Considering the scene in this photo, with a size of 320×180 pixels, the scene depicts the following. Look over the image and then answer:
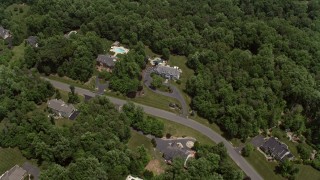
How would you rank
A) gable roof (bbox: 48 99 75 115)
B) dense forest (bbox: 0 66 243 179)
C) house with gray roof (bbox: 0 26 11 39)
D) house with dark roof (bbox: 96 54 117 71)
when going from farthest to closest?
house with gray roof (bbox: 0 26 11 39)
house with dark roof (bbox: 96 54 117 71)
gable roof (bbox: 48 99 75 115)
dense forest (bbox: 0 66 243 179)

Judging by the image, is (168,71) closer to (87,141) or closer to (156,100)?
(156,100)

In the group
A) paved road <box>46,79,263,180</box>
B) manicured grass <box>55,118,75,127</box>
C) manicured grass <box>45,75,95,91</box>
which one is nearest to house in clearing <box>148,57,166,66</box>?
paved road <box>46,79,263,180</box>

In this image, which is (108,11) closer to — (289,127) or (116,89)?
(116,89)

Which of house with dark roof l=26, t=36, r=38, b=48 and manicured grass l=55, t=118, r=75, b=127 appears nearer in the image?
manicured grass l=55, t=118, r=75, b=127

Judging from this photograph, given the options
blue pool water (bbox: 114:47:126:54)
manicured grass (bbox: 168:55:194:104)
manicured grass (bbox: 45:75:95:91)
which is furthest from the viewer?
blue pool water (bbox: 114:47:126:54)

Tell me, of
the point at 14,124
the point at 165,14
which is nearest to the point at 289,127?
the point at 165,14

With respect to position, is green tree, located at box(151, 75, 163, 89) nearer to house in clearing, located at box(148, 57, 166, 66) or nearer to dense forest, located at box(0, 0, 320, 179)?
dense forest, located at box(0, 0, 320, 179)

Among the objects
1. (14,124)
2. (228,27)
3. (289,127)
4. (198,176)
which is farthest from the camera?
(228,27)

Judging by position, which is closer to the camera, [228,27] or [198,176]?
[198,176]
